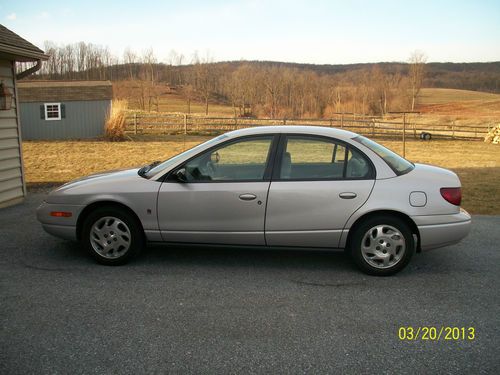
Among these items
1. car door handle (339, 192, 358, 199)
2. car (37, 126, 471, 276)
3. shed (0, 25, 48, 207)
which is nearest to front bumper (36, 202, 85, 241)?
car (37, 126, 471, 276)

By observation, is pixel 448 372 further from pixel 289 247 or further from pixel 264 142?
pixel 264 142

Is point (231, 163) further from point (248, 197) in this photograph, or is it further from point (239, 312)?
point (239, 312)

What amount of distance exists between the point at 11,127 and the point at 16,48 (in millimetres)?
1574

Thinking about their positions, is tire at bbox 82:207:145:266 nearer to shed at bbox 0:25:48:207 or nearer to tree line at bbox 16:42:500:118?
shed at bbox 0:25:48:207

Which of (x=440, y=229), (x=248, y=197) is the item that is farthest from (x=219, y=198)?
(x=440, y=229)

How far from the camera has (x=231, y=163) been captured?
508 cm

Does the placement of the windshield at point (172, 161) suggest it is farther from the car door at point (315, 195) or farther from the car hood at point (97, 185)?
the car door at point (315, 195)

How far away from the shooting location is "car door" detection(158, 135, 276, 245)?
15.8 feet

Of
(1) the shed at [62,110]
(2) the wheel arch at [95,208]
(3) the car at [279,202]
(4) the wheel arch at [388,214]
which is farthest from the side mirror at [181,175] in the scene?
(1) the shed at [62,110]

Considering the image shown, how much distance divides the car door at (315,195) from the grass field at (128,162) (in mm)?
4637

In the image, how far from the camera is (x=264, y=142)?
5.01m

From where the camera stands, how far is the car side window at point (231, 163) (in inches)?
194

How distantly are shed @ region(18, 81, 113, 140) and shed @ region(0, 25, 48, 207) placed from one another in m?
19.1

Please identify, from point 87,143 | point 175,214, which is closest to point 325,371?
point 175,214
